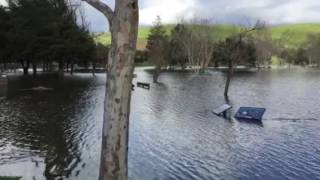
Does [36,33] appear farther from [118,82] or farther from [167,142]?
[118,82]

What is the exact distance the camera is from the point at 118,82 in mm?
11258

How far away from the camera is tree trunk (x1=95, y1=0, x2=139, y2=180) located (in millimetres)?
11078

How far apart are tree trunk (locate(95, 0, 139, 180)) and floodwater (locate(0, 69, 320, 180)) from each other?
856 centimetres

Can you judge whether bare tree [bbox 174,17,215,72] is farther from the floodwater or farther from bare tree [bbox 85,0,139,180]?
bare tree [bbox 85,0,139,180]

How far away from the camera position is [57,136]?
1177 inches

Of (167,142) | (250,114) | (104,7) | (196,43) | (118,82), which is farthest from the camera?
(196,43)

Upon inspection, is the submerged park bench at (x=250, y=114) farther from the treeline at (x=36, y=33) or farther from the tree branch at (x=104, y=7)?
the treeline at (x=36, y=33)

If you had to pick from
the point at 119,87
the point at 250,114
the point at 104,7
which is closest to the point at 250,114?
the point at 250,114

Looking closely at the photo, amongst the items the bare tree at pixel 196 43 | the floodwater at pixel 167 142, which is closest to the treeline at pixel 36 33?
the floodwater at pixel 167 142

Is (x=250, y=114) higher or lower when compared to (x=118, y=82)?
lower

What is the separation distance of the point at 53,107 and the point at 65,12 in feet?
208

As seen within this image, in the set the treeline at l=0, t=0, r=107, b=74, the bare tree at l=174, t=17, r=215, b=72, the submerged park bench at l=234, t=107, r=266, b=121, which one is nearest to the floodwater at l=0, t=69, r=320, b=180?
the submerged park bench at l=234, t=107, r=266, b=121

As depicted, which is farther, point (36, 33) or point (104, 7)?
point (36, 33)

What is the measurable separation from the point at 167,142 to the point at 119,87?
18334 mm
